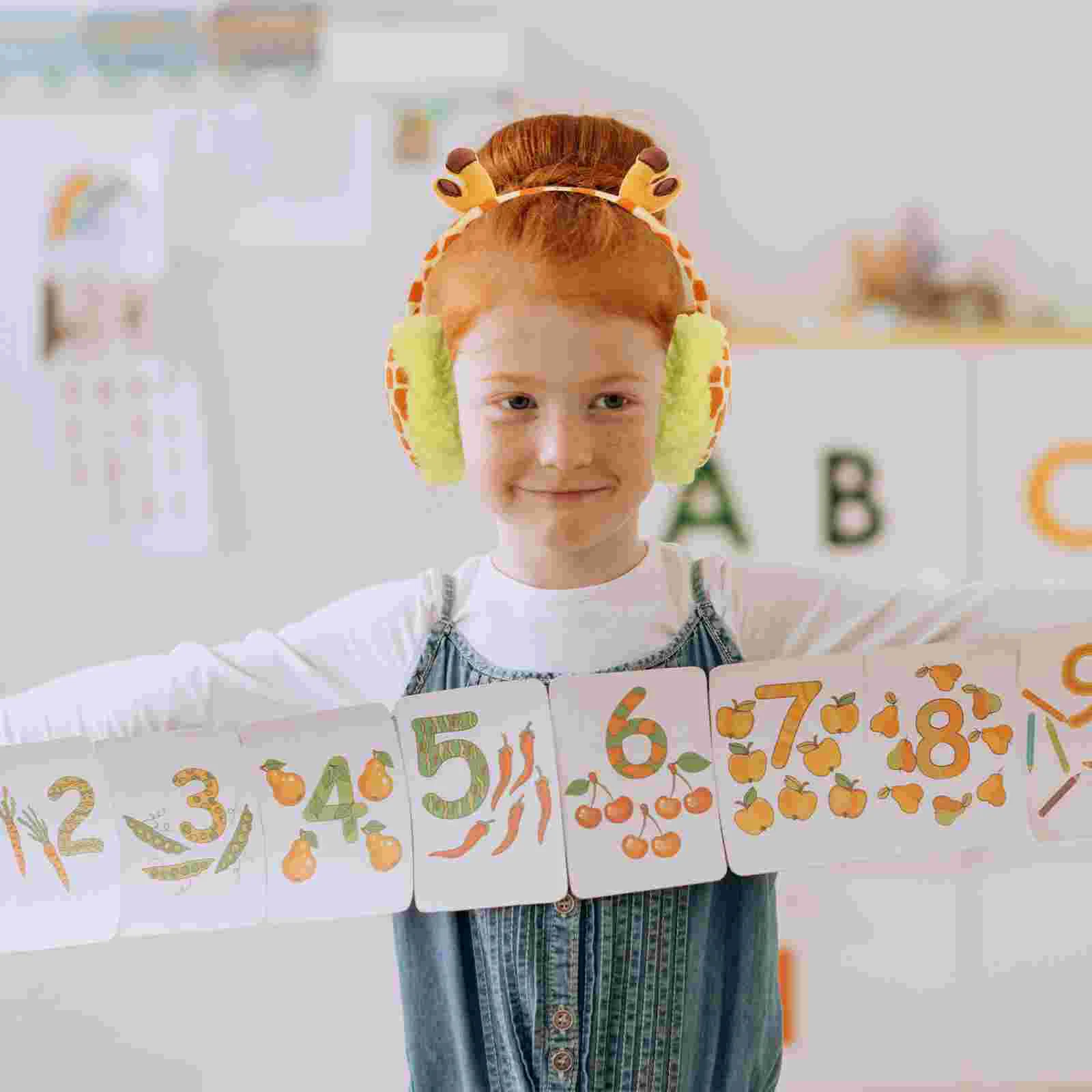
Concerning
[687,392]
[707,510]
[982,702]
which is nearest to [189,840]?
[687,392]

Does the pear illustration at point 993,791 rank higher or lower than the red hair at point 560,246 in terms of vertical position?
lower

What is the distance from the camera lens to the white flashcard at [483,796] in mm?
1057

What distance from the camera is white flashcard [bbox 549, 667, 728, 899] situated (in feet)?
3.47

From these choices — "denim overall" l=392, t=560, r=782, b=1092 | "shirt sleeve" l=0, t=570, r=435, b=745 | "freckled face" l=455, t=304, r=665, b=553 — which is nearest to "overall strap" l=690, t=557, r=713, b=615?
"denim overall" l=392, t=560, r=782, b=1092

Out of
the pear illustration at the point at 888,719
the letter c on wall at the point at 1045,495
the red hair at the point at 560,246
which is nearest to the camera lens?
the red hair at the point at 560,246

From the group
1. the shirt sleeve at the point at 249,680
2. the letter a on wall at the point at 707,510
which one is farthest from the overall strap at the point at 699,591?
the letter a on wall at the point at 707,510

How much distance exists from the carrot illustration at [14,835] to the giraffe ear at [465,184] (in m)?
0.54

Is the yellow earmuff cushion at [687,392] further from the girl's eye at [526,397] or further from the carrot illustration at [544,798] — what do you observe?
the carrot illustration at [544,798]

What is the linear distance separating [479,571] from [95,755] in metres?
0.32

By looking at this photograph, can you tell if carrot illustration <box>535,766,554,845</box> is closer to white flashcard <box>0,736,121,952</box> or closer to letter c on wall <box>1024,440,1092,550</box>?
white flashcard <box>0,736,121,952</box>

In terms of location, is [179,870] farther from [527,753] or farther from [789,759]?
[789,759]

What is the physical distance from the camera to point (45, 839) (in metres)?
1.06

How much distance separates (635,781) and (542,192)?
1.42 ft

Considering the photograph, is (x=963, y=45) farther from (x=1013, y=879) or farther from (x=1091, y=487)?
(x=1013, y=879)
